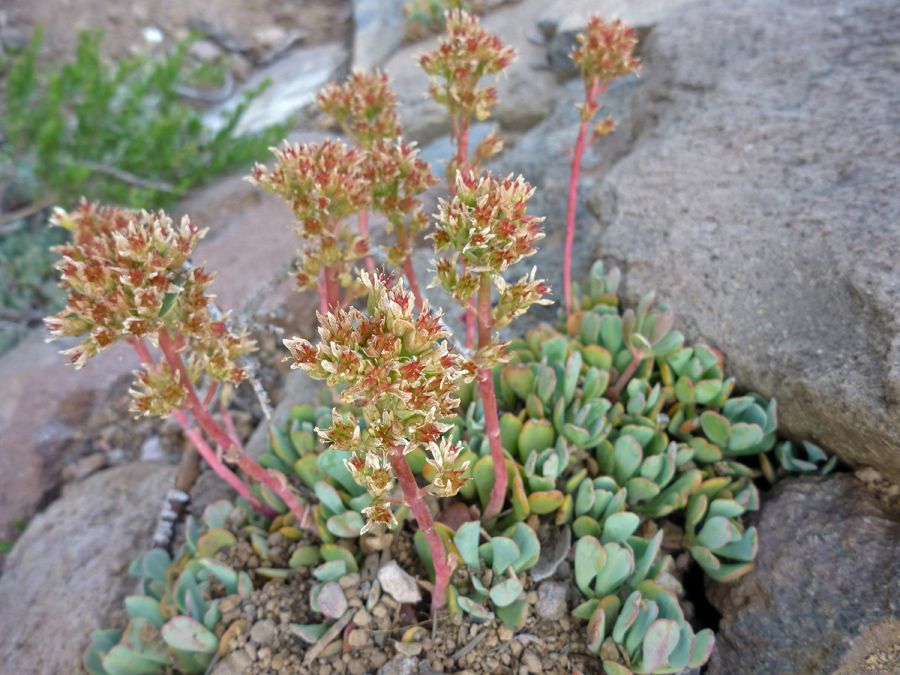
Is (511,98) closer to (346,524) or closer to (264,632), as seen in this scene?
(346,524)

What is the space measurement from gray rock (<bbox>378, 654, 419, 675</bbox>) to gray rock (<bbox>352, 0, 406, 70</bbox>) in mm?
7356

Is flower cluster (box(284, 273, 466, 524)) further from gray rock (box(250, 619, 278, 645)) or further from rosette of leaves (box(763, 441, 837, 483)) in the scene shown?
rosette of leaves (box(763, 441, 837, 483))

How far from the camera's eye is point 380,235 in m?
4.42

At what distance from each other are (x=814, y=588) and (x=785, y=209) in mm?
1913

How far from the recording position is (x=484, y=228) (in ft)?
5.68

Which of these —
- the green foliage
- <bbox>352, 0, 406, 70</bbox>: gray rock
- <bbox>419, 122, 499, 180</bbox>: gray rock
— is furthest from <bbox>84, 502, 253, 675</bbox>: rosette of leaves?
<bbox>352, 0, 406, 70</bbox>: gray rock

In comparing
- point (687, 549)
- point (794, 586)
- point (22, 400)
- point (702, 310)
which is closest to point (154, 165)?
point (22, 400)

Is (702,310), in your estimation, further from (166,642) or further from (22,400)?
(22,400)

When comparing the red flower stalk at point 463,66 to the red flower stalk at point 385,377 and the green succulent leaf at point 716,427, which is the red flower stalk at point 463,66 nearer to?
the red flower stalk at point 385,377

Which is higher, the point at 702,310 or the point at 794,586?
the point at 702,310

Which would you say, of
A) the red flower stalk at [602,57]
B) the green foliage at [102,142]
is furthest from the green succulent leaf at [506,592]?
the green foliage at [102,142]

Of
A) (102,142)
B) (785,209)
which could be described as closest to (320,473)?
(785,209)

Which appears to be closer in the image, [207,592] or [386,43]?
[207,592]

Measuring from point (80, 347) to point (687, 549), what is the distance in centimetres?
258
